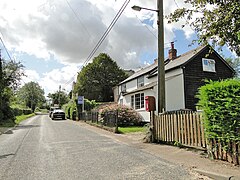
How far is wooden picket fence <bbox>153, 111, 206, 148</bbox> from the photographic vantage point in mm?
8405

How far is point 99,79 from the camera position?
5572cm

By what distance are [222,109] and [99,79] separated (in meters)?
49.4

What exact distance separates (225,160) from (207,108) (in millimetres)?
1604

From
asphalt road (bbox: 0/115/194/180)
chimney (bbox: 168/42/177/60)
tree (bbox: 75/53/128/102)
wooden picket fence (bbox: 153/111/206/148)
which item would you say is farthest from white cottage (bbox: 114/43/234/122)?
tree (bbox: 75/53/128/102)

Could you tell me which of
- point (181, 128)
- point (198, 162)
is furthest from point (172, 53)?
point (198, 162)

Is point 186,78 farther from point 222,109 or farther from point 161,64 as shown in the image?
point 222,109

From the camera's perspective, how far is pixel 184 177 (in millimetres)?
5699

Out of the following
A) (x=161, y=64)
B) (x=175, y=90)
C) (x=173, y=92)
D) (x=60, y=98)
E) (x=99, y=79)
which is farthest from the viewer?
(x=60, y=98)

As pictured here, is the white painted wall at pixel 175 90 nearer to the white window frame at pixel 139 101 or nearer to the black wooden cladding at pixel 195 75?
the black wooden cladding at pixel 195 75

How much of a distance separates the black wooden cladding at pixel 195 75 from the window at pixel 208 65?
1.12ft

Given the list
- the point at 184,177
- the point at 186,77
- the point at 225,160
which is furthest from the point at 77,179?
the point at 186,77

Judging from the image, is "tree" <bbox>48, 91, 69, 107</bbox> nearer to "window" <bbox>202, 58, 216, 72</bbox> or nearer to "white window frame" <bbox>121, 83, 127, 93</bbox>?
"white window frame" <bbox>121, 83, 127, 93</bbox>

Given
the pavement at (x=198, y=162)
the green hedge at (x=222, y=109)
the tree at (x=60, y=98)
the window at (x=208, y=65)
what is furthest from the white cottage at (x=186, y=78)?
the tree at (x=60, y=98)

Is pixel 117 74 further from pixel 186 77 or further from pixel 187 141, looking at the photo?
pixel 187 141
